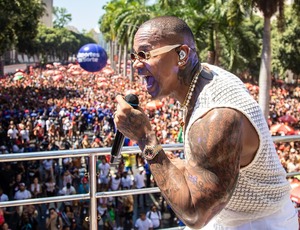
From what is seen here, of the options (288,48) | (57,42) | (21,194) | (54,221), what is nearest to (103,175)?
(21,194)

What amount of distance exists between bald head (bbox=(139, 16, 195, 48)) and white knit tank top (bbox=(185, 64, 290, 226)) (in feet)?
0.58

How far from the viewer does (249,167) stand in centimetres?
141

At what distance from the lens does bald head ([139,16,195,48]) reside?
57.8 inches

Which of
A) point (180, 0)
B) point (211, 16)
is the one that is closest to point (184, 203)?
point (211, 16)

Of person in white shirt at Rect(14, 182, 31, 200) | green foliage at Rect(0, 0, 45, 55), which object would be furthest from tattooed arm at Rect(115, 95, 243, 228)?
green foliage at Rect(0, 0, 45, 55)

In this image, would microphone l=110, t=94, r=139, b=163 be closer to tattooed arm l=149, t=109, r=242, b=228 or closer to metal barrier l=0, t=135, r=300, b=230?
metal barrier l=0, t=135, r=300, b=230

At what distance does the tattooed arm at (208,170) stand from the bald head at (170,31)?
0.33 m

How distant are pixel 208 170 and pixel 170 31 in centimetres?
53

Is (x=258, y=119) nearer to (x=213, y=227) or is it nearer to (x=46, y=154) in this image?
(x=213, y=227)

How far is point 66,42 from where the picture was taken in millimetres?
90688

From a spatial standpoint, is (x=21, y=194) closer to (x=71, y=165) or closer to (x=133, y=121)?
(x=71, y=165)

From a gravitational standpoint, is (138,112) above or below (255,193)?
above

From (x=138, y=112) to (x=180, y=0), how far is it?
19.9 meters

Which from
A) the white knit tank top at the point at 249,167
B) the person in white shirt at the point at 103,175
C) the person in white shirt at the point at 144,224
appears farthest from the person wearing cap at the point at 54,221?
the white knit tank top at the point at 249,167
